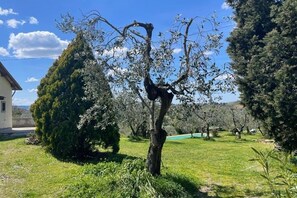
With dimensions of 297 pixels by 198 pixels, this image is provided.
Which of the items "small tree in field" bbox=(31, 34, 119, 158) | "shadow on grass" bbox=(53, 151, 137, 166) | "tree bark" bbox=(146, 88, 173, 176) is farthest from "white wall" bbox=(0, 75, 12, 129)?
"tree bark" bbox=(146, 88, 173, 176)

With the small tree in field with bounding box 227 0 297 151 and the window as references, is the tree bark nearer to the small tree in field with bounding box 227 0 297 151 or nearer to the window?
the small tree in field with bounding box 227 0 297 151

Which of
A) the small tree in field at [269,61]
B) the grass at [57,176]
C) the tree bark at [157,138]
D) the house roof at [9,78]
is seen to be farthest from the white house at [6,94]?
the tree bark at [157,138]

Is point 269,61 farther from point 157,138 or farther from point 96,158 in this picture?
point 96,158

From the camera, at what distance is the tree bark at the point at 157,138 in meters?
9.03

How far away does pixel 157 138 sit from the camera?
923 centimetres

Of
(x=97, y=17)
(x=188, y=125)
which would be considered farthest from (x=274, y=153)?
(x=188, y=125)

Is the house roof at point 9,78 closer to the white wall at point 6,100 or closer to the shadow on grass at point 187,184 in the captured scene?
the white wall at point 6,100

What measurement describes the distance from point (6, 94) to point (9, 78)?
51.7 inches

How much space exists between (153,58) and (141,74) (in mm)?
525

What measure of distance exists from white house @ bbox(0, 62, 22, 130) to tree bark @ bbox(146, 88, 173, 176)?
2013 cm

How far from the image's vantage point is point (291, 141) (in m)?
13.8

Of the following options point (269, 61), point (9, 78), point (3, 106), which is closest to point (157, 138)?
point (269, 61)

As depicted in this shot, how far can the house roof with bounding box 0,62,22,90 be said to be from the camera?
2555cm

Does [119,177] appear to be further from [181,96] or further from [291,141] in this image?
[291,141]
